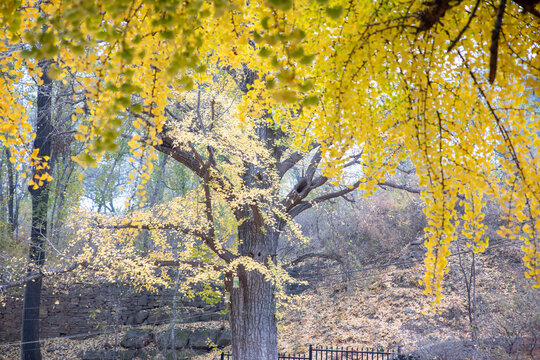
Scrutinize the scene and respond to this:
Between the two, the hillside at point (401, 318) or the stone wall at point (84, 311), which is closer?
the hillside at point (401, 318)

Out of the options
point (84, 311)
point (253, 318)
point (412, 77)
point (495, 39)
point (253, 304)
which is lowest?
point (84, 311)

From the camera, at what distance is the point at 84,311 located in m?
12.0

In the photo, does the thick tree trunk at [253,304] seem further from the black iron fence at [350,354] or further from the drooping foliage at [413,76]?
the drooping foliage at [413,76]

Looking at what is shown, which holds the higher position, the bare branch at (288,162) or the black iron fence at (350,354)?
the bare branch at (288,162)

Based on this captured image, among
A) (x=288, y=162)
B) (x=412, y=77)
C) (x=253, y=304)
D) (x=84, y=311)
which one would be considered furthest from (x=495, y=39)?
(x=84, y=311)

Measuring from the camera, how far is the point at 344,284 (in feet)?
40.7

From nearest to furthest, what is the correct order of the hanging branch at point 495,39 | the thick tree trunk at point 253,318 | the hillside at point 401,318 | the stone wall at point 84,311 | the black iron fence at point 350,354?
Answer: the hanging branch at point 495,39, the thick tree trunk at point 253,318, the black iron fence at point 350,354, the hillside at point 401,318, the stone wall at point 84,311

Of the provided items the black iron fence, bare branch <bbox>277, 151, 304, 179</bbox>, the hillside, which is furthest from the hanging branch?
the hillside

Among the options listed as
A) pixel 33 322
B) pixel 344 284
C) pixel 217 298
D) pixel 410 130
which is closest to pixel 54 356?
pixel 33 322

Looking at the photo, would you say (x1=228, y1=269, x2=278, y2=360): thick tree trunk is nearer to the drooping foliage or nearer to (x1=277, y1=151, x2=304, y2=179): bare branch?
(x1=277, y1=151, x2=304, y2=179): bare branch

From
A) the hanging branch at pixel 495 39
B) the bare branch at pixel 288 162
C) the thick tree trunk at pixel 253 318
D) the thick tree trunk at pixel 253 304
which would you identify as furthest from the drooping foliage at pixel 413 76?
the bare branch at pixel 288 162

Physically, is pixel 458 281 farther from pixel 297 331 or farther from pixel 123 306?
pixel 123 306

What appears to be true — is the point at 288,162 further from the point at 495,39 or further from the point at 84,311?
the point at 84,311

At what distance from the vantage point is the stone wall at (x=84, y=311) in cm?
1135
